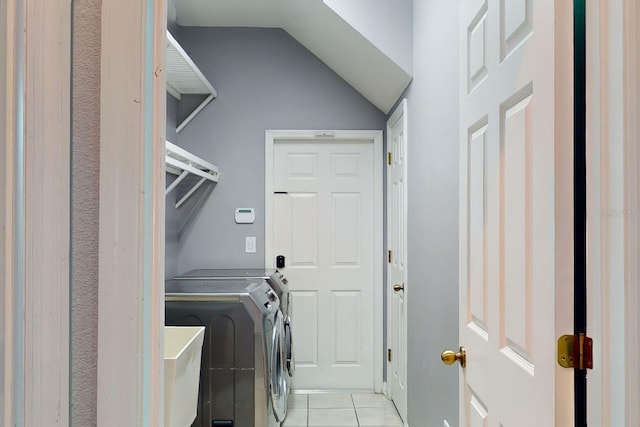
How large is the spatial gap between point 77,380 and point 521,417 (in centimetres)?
87

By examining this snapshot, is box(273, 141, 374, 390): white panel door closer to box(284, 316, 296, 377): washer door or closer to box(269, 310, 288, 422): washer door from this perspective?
box(284, 316, 296, 377): washer door

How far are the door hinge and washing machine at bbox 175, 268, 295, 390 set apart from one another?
2.00 metres

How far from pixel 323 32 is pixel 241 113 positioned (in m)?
0.90

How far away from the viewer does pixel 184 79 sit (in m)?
2.79

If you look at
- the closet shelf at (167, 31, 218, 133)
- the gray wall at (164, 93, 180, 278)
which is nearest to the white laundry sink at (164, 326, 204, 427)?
the closet shelf at (167, 31, 218, 133)

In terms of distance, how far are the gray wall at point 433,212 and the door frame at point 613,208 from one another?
91 centimetres

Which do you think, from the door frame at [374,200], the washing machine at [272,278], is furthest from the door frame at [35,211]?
the door frame at [374,200]

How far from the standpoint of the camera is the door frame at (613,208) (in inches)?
25.3

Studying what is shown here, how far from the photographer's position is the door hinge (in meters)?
0.73

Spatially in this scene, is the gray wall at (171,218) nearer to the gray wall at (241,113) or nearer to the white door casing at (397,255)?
the gray wall at (241,113)

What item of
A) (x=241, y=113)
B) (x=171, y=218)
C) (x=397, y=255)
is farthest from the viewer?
(x=241, y=113)

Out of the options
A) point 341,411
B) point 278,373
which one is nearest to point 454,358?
point 278,373

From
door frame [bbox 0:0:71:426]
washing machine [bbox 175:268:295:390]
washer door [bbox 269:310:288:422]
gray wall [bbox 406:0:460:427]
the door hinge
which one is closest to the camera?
door frame [bbox 0:0:71:426]

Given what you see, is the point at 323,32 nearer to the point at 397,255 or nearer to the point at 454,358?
the point at 397,255
